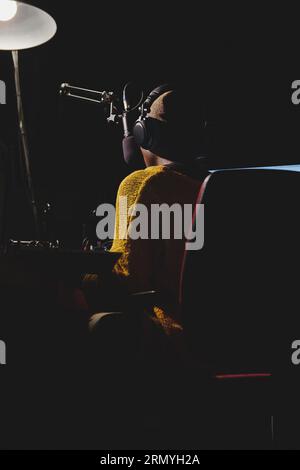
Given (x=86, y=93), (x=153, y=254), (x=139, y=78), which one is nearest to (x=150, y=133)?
(x=153, y=254)

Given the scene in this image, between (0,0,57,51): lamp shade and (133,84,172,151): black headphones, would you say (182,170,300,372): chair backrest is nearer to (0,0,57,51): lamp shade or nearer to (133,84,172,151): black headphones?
(133,84,172,151): black headphones

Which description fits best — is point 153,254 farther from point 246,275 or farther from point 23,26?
point 23,26

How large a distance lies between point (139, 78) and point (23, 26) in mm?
1713

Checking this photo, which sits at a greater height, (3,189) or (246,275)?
(3,189)

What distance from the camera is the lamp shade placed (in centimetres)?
184

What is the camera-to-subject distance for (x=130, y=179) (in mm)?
1472

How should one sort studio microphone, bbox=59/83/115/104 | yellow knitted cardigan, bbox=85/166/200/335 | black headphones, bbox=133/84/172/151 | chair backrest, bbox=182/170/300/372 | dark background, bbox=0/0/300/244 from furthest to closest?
dark background, bbox=0/0/300/244 → studio microphone, bbox=59/83/115/104 → black headphones, bbox=133/84/172/151 → yellow knitted cardigan, bbox=85/166/200/335 → chair backrest, bbox=182/170/300/372

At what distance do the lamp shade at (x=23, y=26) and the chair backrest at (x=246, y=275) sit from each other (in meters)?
1.20

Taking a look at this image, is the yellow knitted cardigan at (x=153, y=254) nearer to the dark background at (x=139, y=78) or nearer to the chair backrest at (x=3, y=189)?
the chair backrest at (x=3, y=189)

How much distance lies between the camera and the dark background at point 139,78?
3.04 meters

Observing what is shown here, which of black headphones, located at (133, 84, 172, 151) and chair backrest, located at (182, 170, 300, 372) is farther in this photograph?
black headphones, located at (133, 84, 172, 151)

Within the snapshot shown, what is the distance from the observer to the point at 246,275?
1144 mm

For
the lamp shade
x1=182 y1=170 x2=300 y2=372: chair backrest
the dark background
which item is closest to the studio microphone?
the lamp shade

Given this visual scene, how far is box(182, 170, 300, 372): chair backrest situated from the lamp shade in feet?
3.92
